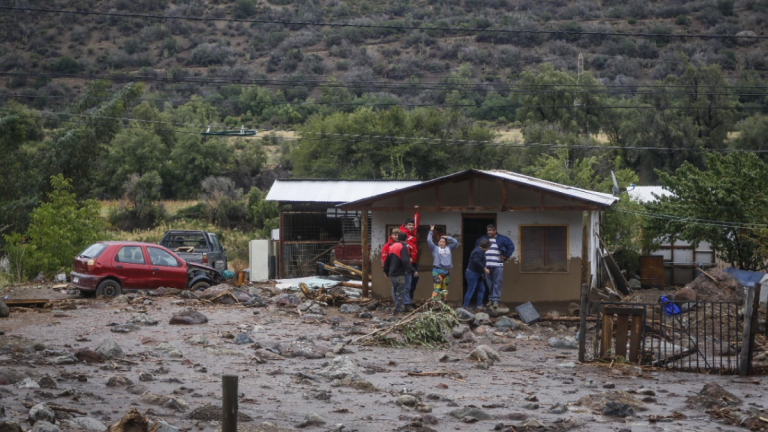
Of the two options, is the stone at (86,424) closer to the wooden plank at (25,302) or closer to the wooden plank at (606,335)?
the wooden plank at (606,335)

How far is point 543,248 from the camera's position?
21.2 meters

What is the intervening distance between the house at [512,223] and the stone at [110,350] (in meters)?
9.01

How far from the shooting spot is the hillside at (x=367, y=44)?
87062 millimetres

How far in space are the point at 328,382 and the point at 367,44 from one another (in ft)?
303

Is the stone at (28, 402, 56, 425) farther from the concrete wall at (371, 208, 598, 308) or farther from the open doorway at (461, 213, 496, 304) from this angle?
the open doorway at (461, 213, 496, 304)

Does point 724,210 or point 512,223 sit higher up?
point 724,210

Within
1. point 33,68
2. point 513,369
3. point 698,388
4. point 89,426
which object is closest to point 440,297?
point 513,369

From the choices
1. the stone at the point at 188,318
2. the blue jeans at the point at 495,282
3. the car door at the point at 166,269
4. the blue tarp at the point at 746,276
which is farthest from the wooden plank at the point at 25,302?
the blue tarp at the point at 746,276

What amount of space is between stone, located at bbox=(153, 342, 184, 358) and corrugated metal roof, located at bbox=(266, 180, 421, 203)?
16541 millimetres

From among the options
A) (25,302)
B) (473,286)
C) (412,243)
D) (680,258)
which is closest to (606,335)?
(473,286)

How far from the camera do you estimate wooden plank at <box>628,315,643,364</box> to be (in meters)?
13.9

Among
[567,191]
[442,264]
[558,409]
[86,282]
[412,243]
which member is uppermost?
[567,191]

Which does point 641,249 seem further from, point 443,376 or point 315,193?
point 443,376

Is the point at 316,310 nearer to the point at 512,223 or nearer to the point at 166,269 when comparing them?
the point at 512,223
